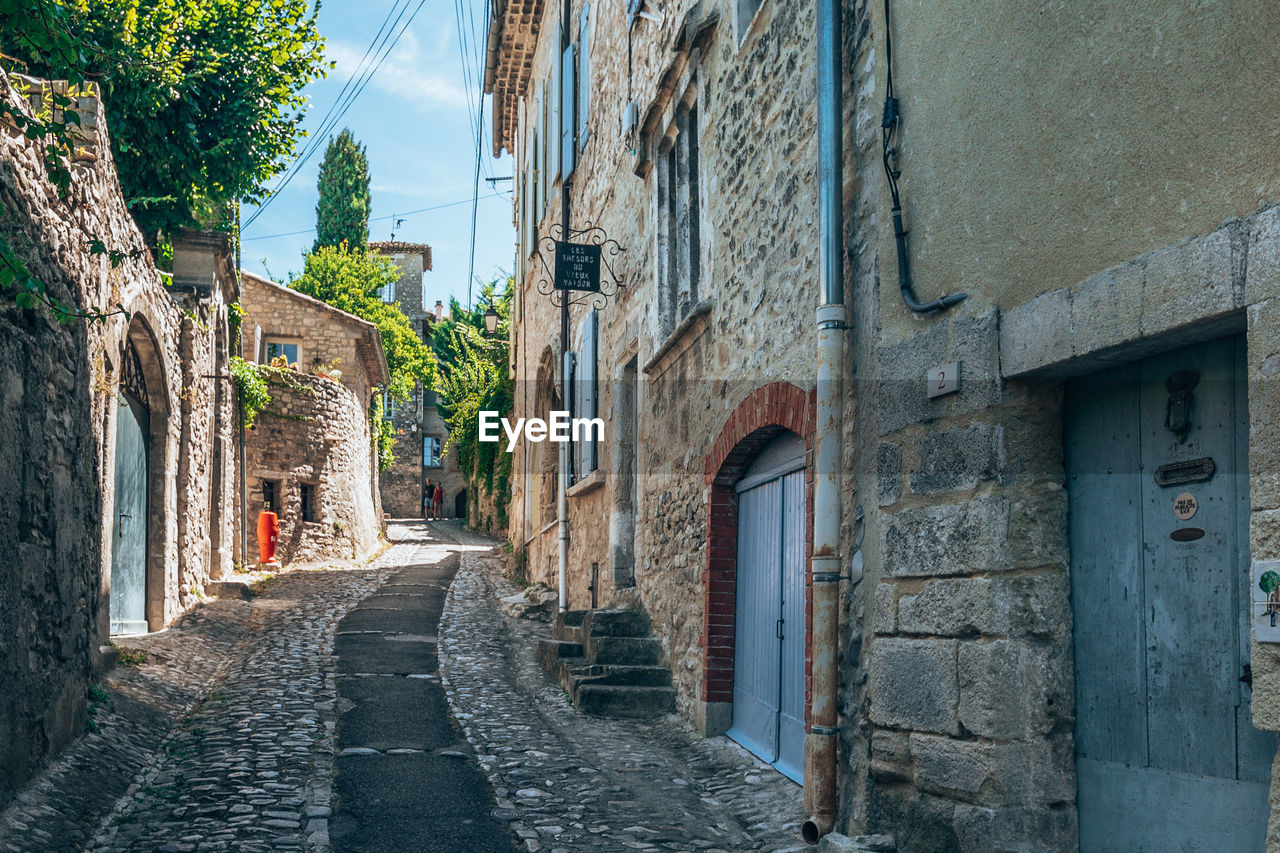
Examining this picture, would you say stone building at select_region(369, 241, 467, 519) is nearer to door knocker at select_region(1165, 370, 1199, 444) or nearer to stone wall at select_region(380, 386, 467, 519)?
stone wall at select_region(380, 386, 467, 519)

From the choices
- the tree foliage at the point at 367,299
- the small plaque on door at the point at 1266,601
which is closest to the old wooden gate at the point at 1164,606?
the small plaque on door at the point at 1266,601

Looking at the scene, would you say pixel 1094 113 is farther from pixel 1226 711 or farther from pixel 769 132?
pixel 769 132

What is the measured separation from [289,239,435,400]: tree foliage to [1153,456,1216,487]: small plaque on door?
29.8 meters

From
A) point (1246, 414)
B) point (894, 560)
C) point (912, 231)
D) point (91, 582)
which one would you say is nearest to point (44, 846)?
point (91, 582)

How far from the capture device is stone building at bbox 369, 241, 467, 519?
3850 cm

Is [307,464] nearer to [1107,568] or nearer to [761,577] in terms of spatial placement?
[761,577]

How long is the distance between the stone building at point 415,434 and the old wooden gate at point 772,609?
31460mm

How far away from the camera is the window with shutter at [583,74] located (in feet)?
39.8

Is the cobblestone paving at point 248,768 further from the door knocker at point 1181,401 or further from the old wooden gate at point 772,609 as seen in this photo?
the door knocker at point 1181,401

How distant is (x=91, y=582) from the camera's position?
21.4 feet

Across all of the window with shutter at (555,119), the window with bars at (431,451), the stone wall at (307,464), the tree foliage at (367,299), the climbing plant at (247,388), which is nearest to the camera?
the window with shutter at (555,119)

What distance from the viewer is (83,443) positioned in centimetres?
630

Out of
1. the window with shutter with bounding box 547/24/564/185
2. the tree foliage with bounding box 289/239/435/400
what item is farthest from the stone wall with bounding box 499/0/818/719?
the tree foliage with bounding box 289/239/435/400

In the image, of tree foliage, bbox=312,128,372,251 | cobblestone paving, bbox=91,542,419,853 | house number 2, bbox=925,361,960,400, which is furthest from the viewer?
tree foliage, bbox=312,128,372,251
